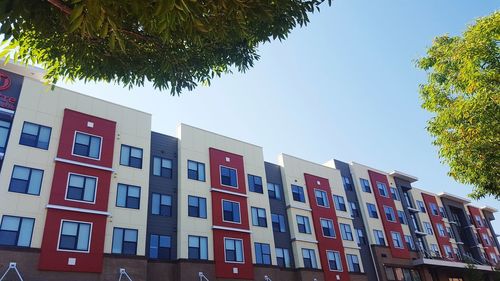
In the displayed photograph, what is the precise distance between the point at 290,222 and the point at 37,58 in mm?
30778

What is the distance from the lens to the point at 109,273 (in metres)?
23.2

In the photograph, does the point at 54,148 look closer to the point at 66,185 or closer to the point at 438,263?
the point at 66,185

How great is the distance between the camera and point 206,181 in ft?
104

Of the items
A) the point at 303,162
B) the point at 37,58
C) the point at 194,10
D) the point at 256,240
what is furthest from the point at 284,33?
the point at 303,162

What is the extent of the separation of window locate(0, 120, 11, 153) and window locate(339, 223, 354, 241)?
103 ft

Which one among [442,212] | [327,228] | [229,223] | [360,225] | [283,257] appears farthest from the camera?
[442,212]

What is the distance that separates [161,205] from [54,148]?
340 inches

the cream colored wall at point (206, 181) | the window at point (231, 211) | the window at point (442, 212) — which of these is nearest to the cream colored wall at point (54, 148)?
the cream colored wall at point (206, 181)

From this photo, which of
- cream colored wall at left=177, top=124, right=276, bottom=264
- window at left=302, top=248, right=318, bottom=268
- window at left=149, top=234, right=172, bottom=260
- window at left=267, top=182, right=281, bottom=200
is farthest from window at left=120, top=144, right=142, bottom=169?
window at left=302, top=248, right=318, bottom=268

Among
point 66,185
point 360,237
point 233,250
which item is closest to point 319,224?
point 360,237

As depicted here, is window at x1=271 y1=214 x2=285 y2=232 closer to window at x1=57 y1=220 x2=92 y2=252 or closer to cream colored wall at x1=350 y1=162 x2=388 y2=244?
→ cream colored wall at x1=350 y1=162 x2=388 y2=244

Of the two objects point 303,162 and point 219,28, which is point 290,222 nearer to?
point 303,162

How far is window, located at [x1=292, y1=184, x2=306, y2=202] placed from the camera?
38094mm

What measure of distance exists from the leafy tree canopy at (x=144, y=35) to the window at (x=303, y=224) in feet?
93.2
